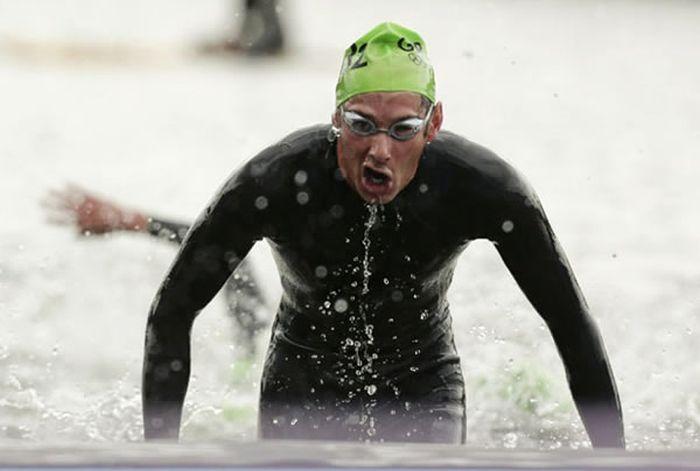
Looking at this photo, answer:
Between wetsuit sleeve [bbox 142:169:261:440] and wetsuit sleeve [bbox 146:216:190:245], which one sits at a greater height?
wetsuit sleeve [bbox 146:216:190:245]

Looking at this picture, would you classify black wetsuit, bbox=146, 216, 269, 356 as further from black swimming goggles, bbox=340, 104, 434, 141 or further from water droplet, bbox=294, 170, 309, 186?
black swimming goggles, bbox=340, 104, 434, 141

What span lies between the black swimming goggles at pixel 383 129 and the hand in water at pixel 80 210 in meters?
1.81

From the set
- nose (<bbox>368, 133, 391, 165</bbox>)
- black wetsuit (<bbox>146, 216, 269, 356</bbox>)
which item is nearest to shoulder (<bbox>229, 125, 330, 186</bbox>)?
nose (<bbox>368, 133, 391, 165</bbox>)

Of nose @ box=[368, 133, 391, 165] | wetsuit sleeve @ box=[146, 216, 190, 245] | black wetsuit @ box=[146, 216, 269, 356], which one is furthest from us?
black wetsuit @ box=[146, 216, 269, 356]

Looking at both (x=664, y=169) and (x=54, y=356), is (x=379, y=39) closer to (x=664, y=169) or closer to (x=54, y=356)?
(x=54, y=356)

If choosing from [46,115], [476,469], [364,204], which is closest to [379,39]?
[364,204]

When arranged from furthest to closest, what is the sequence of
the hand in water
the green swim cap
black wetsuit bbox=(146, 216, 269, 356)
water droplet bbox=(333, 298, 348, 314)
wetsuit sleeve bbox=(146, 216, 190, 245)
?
black wetsuit bbox=(146, 216, 269, 356), wetsuit sleeve bbox=(146, 216, 190, 245), the hand in water, water droplet bbox=(333, 298, 348, 314), the green swim cap

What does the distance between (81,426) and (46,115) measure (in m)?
11.3

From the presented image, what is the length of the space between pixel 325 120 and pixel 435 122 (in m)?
12.6

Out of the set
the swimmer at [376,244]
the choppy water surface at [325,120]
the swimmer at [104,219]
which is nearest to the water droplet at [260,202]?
the swimmer at [376,244]

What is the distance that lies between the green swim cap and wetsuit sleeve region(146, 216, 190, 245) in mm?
1827

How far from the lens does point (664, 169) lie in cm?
1451

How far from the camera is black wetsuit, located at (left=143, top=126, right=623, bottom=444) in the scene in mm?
3779

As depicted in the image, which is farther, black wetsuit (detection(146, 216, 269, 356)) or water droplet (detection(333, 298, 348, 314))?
black wetsuit (detection(146, 216, 269, 356))
